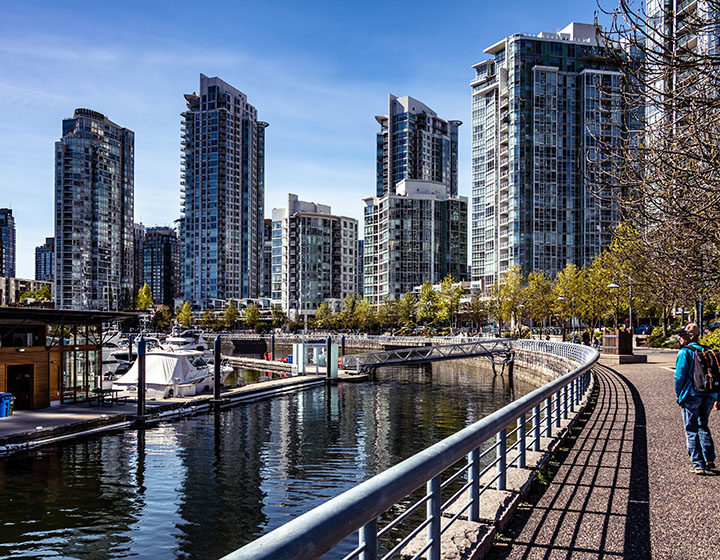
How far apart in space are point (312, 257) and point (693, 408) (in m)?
157

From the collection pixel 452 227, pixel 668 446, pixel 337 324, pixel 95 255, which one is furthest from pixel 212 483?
pixel 95 255

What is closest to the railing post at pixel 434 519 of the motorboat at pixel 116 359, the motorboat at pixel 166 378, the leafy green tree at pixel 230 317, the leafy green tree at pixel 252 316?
the motorboat at pixel 166 378

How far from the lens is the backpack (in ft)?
Result: 30.9

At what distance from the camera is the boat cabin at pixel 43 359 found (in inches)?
1038

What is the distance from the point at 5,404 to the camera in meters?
24.9

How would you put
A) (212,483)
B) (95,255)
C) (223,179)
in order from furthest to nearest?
(223,179), (95,255), (212,483)

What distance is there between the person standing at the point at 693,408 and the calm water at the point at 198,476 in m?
9.41

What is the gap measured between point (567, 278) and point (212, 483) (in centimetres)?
5757

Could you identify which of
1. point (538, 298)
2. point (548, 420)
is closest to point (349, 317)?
point (538, 298)

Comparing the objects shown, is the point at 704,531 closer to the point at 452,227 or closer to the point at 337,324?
the point at 337,324

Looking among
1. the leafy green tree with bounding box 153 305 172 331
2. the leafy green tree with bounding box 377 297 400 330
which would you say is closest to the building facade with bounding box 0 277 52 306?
the leafy green tree with bounding box 153 305 172 331

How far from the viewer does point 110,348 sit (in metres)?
70.7

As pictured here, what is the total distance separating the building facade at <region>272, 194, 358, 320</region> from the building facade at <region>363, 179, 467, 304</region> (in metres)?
11.9

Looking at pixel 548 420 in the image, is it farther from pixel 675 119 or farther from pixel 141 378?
pixel 141 378
